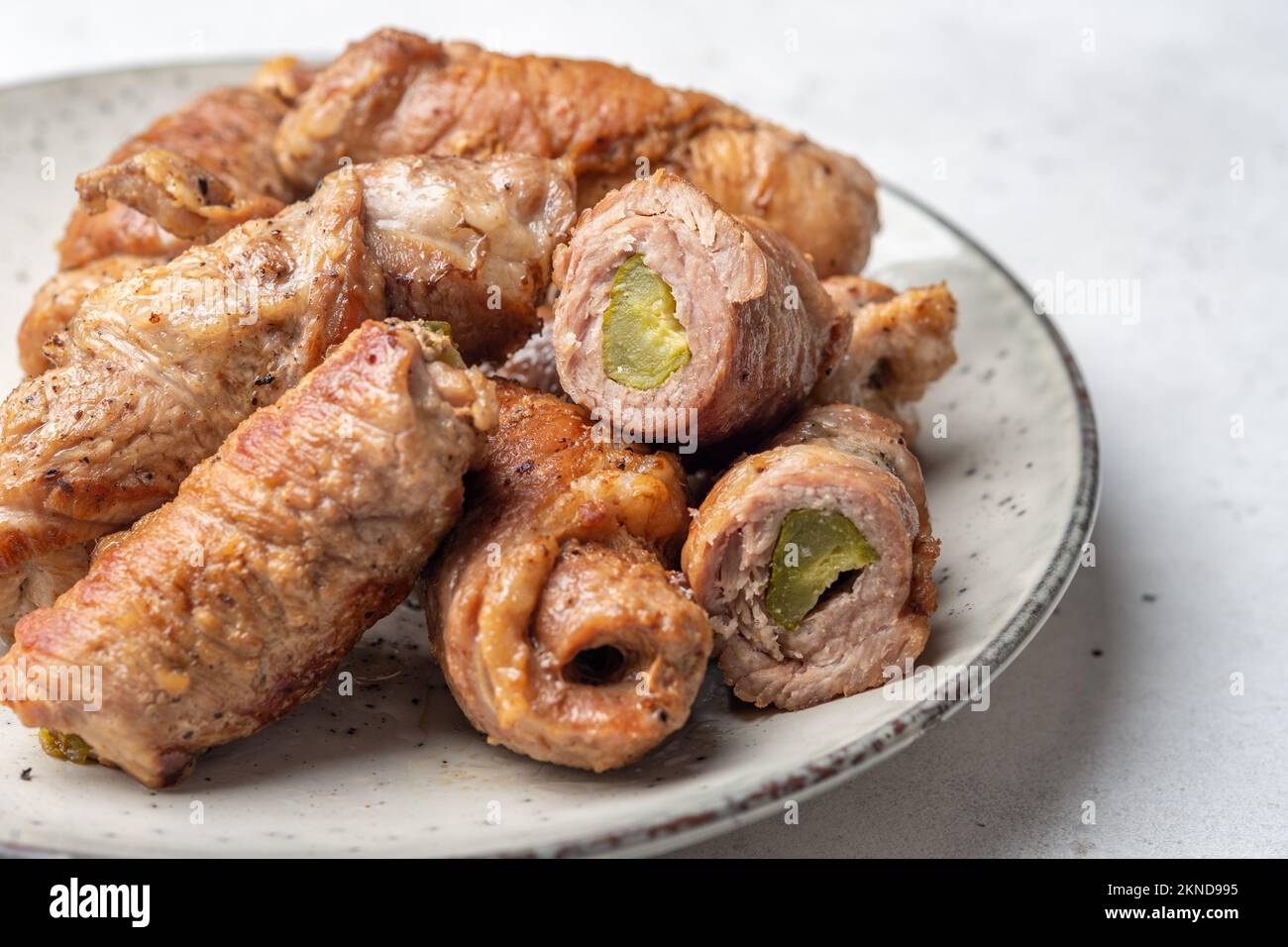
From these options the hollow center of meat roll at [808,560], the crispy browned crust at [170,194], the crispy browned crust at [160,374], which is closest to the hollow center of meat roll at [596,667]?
the hollow center of meat roll at [808,560]

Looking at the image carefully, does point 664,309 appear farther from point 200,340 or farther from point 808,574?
point 200,340

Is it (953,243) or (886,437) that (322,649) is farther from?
(953,243)

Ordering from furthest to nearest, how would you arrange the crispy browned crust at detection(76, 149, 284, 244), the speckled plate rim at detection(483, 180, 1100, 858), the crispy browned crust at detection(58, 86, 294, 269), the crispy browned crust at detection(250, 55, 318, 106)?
the crispy browned crust at detection(250, 55, 318, 106) < the crispy browned crust at detection(58, 86, 294, 269) < the crispy browned crust at detection(76, 149, 284, 244) < the speckled plate rim at detection(483, 180, 1100, 858)

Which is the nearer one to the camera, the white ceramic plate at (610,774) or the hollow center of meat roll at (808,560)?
the white ceramic plate at (610,774)

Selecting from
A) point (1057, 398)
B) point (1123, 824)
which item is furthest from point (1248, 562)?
point (1123, 824)

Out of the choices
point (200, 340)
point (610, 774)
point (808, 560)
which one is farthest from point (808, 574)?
point (200, 340)

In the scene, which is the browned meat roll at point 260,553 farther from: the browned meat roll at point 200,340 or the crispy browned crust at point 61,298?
the crispy browned crust at point 61,298

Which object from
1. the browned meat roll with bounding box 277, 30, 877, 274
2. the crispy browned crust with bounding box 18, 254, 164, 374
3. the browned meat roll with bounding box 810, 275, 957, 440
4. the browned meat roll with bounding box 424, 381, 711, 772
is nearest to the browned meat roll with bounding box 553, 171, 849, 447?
the browned meat roll with bounding box 424, 381, 711, 772

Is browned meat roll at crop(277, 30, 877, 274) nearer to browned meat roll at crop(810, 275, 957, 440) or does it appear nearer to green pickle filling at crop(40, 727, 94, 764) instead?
browned meat roll at crop(810, 275, 957, 440)
